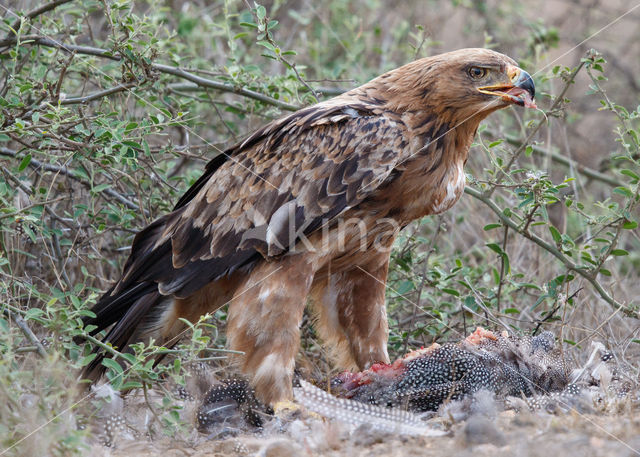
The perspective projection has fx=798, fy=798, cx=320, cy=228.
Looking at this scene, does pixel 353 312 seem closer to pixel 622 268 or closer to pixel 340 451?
pixel 340 451

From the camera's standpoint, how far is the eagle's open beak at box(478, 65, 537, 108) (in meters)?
4.27

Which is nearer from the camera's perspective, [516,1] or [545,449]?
[545,449]

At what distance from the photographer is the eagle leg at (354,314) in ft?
15.9

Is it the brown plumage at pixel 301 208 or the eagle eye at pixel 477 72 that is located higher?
the eagle eye at pixel 477 72

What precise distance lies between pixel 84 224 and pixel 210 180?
3.68ft

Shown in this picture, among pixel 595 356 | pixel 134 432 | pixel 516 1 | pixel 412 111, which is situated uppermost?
pixel 516 1

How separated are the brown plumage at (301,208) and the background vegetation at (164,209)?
0.35m

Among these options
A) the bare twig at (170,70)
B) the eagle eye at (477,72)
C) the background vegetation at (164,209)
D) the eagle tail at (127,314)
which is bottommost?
the eagle tail at (127,314)

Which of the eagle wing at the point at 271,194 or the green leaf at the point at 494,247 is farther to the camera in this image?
the green leaf at the point at 494,247

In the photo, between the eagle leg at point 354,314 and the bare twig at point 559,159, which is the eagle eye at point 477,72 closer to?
the eagle leg at point 354,314

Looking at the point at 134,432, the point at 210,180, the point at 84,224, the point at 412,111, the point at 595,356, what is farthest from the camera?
the point at 84,224

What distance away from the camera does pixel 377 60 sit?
8.44m

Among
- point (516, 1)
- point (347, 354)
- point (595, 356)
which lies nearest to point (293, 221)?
point (347, 354)

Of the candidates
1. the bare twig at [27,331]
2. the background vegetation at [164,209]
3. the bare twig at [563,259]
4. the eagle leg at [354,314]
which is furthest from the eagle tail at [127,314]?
the bare twig at [563,259]
